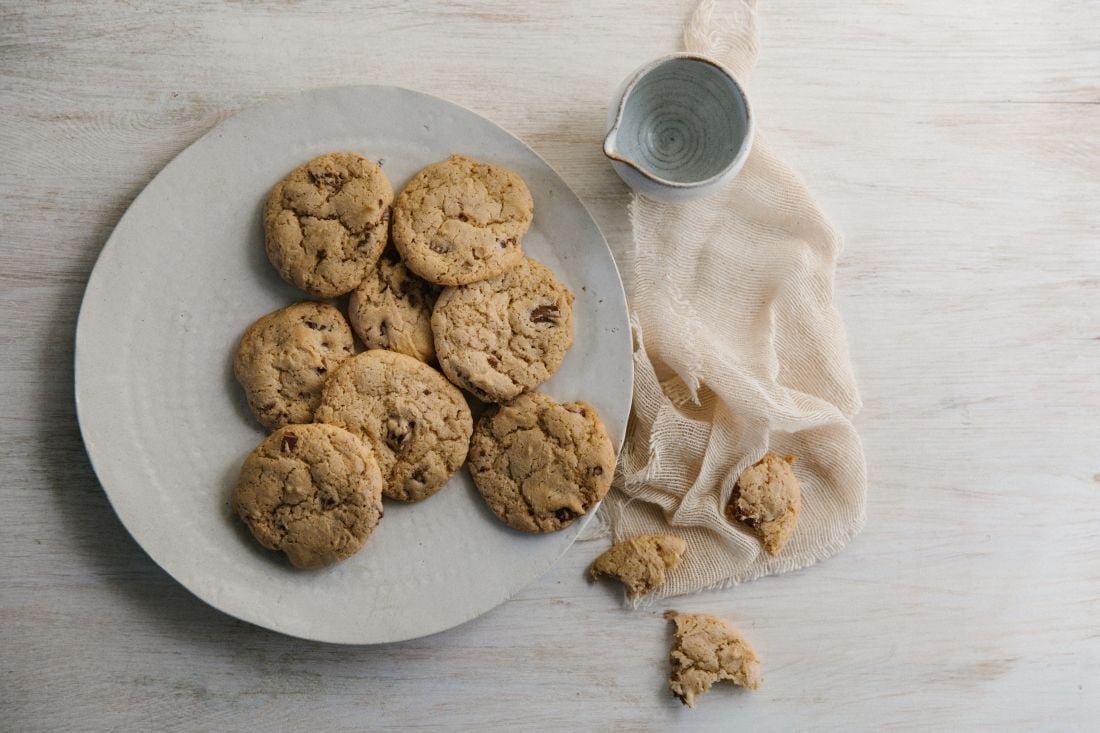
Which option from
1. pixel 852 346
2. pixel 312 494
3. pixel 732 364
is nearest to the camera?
pixel 312 494

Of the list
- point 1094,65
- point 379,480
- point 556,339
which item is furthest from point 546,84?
point 1094,65

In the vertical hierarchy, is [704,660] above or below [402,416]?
below

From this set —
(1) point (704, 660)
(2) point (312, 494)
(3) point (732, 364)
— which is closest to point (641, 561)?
(1) point (704, 660)

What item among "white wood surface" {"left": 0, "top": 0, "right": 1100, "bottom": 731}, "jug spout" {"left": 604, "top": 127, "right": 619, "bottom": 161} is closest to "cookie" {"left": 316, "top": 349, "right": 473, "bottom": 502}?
"white wood surface" {"left": 0, "top": 0, "right": 1100, "bottom": 731}

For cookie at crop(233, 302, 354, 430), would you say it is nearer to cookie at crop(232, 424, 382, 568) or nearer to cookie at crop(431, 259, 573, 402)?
cookie at crop(232, 424, 382, 568)

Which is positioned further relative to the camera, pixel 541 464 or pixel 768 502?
pixel 768 502

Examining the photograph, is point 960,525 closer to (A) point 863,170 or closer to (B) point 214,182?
(A) point 863,170

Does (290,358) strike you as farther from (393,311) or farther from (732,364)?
(732,364)
